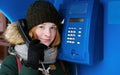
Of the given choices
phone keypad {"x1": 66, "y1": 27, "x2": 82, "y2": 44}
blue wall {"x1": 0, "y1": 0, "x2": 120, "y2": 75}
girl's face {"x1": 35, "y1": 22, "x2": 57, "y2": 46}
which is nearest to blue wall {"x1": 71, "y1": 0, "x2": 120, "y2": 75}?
blue wall {"x1": 0, "y1": 0, "x2": 120, "y2": 75}

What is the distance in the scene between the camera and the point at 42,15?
1.14 m

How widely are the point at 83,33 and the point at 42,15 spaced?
213 millimetres

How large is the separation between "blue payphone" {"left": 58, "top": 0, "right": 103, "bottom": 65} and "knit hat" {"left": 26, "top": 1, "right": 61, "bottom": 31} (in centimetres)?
6

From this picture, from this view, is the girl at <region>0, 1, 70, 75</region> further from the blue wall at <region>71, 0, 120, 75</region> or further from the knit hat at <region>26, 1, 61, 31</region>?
the blue wall at <region>71, 0, 120, 75</region>

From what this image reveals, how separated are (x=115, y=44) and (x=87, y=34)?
0.42ft

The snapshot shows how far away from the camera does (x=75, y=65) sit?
1.24 m

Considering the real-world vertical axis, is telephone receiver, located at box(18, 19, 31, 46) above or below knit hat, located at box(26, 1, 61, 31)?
below

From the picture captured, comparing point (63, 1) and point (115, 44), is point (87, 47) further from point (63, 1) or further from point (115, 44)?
point (63, 1)

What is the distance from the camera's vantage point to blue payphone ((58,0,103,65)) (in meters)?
1.04

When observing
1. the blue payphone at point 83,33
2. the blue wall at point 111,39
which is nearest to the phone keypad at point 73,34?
the blue payphone at point 83,33

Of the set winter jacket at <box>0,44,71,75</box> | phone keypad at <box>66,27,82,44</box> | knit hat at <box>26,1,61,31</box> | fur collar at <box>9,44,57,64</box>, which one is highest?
knit hat at <box>26,1,61,31</box>

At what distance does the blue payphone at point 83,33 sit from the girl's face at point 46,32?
56mm

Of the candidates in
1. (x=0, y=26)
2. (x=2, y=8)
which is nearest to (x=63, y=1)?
(x=2, y=8)

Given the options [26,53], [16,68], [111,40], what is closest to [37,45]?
[26,53]
